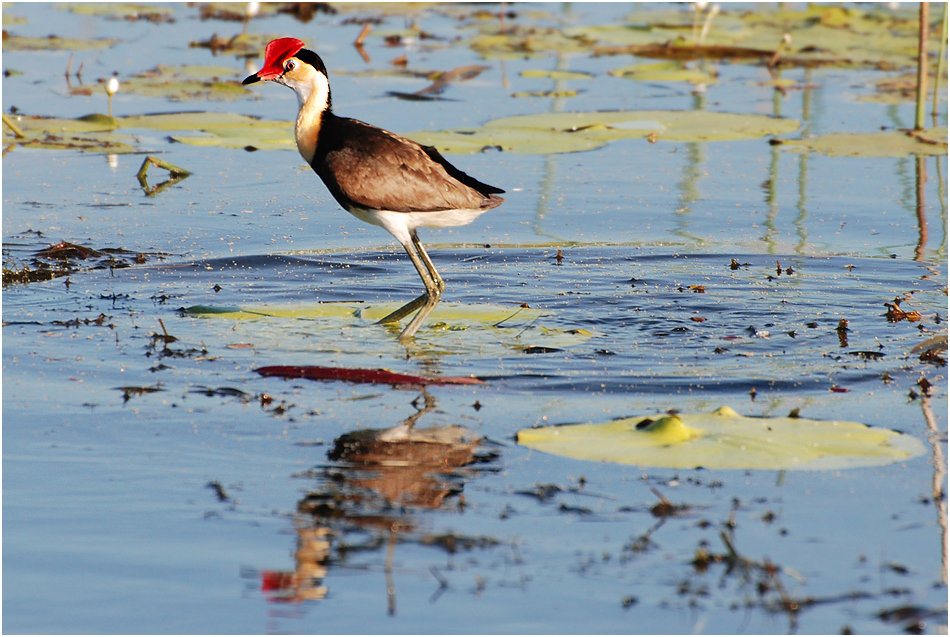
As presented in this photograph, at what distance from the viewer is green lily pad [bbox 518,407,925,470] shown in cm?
413

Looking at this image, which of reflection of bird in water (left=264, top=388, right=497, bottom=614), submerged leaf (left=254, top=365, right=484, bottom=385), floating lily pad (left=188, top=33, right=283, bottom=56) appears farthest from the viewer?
floating lily pad (left=188, top=33, right=283, bottom=56)

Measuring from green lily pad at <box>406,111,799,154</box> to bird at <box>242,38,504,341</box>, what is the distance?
3.23m

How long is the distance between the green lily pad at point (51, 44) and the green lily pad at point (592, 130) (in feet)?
22.9

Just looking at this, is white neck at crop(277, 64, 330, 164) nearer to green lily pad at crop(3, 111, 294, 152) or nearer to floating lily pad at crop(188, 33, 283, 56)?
green lily pad at crop(3, 111, 294, 152)

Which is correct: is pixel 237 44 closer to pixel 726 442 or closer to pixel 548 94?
pixel 548 94

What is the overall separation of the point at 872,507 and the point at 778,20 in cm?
1679

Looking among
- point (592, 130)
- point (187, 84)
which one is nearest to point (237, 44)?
point (187, 84)

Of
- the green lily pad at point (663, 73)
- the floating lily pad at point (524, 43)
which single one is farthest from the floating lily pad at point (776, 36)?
the green lily pad at point (663, 73)

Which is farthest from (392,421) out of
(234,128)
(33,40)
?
(33,40)

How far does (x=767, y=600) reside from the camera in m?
3.29

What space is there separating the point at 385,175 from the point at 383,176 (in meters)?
0.01

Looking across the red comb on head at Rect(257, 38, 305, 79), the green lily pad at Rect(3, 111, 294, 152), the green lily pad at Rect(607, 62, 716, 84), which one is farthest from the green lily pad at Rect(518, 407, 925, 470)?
the green lily pad at Rect(607, 62, 716, 84)

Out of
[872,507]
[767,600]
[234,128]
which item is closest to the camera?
[767,600]

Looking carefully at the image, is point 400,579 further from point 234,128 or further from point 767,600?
point 234,128
